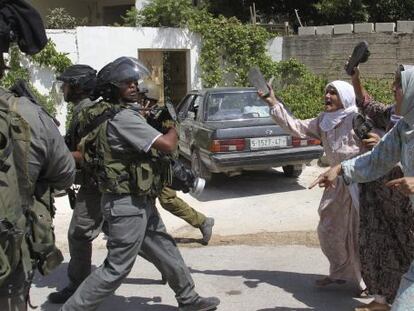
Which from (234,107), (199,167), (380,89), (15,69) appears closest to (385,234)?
(199,167)

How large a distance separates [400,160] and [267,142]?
5.11 meters

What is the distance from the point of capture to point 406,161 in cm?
289

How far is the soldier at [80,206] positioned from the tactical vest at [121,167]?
2.00ft

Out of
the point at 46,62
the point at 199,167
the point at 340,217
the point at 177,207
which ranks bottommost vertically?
the point at 199,167

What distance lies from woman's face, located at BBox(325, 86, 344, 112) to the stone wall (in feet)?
25.6

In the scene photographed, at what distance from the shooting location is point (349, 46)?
12.5m

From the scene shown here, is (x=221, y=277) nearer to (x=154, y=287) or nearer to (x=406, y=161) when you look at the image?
(x=154, y=287)

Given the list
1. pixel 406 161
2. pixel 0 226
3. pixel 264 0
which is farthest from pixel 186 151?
pixel 264 0

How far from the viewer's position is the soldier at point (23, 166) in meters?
2.13

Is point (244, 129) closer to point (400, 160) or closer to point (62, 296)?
point (62, 296)

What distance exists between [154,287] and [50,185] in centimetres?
251

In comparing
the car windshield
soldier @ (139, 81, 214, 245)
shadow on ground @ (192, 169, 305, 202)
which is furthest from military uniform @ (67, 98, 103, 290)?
the car windshield

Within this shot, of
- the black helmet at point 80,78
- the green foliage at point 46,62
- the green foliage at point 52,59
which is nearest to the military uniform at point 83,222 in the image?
the black helmet at point 80,78

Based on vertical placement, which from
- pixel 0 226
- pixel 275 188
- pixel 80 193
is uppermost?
pixel 0 226
